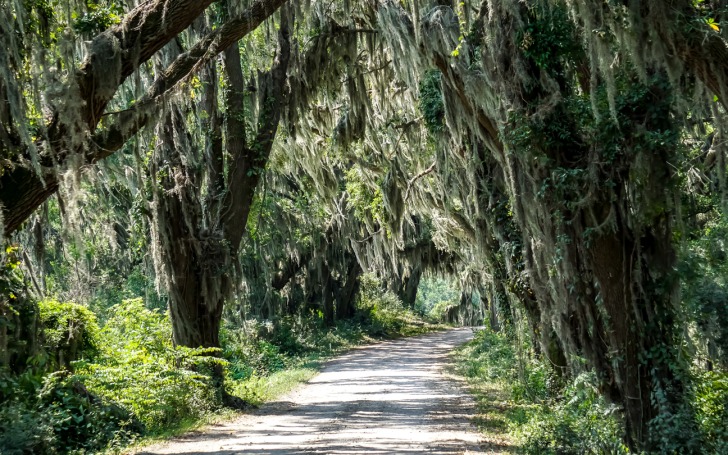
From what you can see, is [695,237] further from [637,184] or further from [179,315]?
[179,315]

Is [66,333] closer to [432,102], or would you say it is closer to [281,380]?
[432,102]

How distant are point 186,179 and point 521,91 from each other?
532cm

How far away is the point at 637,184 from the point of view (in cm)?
755

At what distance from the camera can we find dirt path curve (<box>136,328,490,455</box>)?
752 cm

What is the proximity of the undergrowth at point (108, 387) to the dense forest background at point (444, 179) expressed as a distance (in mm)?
35

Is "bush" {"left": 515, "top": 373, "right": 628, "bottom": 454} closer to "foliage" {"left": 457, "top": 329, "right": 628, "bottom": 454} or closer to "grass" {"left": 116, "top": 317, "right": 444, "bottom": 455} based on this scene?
"foliage" {"left": 457, "top": 329, "right": 628, "bottom": 454}

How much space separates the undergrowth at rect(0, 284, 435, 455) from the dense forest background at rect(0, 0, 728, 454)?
0.04m

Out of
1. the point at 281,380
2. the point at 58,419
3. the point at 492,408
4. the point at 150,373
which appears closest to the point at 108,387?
the point at 150,373

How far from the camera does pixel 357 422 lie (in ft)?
30.8

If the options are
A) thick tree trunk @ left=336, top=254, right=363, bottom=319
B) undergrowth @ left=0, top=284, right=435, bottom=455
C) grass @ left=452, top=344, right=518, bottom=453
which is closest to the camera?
undergrowth @ left=0, top=284, right=435, bottom=455

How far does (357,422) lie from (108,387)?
307 centimetres

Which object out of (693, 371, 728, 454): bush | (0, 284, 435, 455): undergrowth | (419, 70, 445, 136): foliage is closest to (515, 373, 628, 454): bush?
(693, 371, 728, 454): bush

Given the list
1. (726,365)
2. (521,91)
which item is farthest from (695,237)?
(521,91)

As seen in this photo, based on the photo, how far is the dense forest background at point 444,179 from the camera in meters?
6.45
